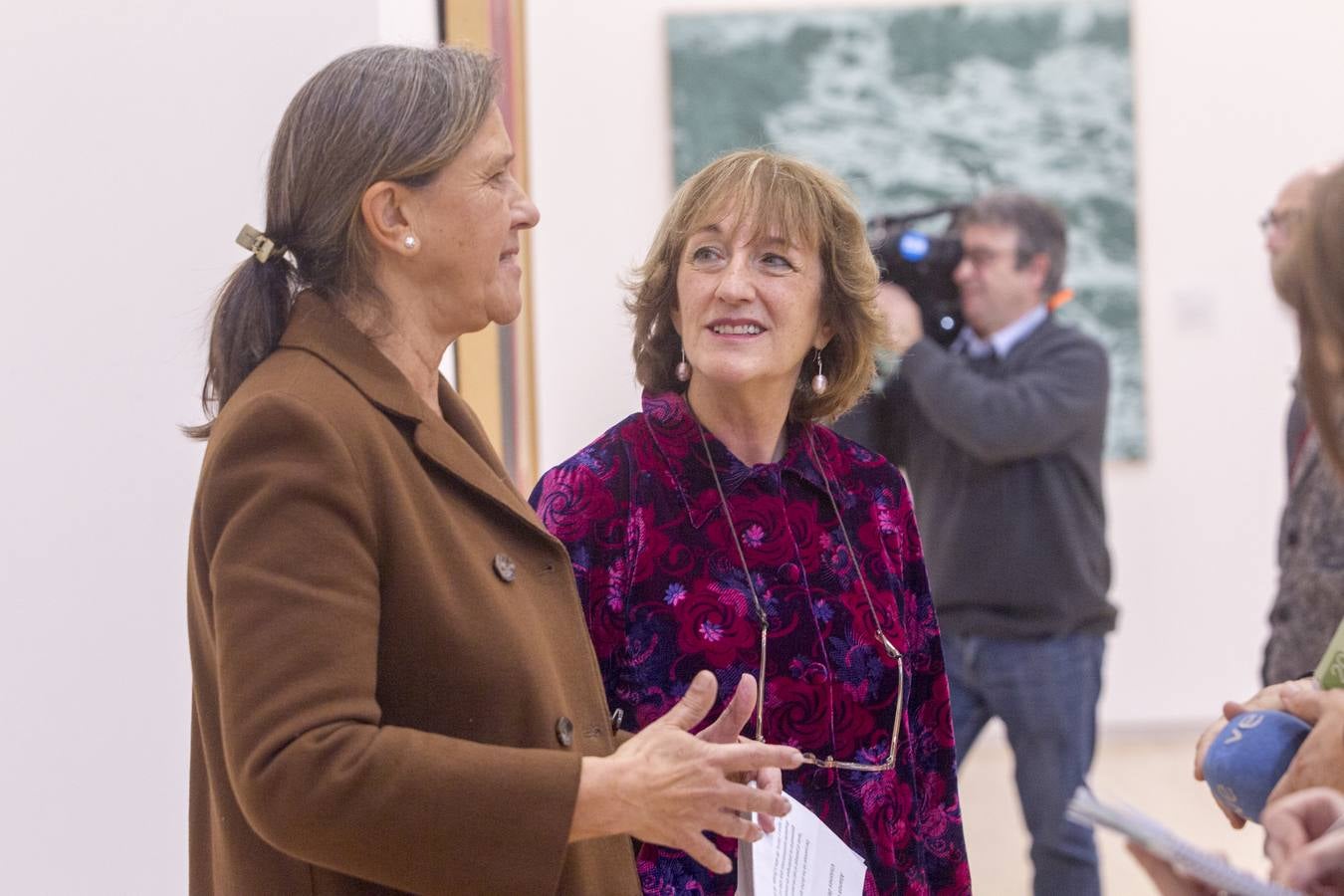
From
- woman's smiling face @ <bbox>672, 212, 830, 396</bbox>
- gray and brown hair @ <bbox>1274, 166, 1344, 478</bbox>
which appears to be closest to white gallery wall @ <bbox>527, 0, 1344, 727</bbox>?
woman's smiling face @ <bbox>672, 212, 830, 396</bbox>

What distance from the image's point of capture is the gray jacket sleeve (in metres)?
3.63

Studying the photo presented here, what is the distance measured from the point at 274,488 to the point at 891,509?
1101mm

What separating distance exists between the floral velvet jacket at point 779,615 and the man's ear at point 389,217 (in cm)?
56

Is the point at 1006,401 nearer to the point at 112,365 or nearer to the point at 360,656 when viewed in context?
the point at 112,365

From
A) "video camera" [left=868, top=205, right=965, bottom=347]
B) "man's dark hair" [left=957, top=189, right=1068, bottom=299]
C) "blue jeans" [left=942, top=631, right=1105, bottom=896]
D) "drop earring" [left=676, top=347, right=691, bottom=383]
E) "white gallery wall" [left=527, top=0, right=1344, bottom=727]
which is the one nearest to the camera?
"drop earring" [left=676, top=347, right=691, bottom=383]

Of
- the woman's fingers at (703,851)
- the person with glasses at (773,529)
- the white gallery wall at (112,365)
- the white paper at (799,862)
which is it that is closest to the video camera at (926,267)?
the white gallery wall at (112,365)

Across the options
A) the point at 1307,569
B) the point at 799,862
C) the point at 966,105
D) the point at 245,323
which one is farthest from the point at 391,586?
the point at 966,105

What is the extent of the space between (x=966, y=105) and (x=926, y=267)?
3.11 meters

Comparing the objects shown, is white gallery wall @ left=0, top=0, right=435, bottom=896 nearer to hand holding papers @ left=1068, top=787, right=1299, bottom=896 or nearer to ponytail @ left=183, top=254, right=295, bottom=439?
ponytail @ left=183, top=254, right=295, bottom=439

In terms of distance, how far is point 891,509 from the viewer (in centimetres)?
219

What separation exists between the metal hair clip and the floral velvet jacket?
0.61m

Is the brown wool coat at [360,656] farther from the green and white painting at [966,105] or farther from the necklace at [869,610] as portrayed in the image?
the green and white painting at [966,105]

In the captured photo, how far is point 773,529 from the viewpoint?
2.09 meters

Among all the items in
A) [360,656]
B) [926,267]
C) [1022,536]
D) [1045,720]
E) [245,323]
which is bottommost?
[1045,720]
